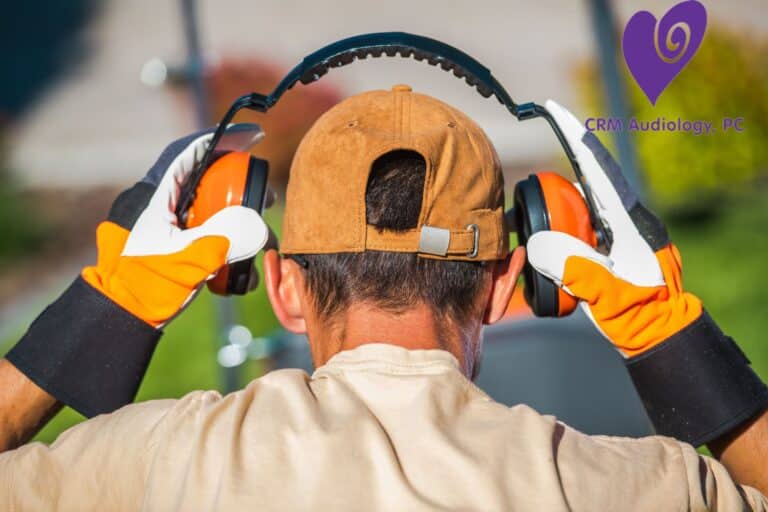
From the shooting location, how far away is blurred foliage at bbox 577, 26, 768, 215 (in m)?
5.93

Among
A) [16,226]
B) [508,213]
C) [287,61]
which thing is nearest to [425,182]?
[508,213]

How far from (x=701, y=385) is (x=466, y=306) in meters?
0.43

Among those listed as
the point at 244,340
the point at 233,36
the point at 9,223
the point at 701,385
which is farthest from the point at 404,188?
the point at 233,36

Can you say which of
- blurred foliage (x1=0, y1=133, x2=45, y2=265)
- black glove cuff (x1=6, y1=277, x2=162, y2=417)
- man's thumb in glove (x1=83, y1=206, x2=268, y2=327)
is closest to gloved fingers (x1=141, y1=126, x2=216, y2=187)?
man's thumb in glove (x1=83, y1=206, x2=268, y2=327)

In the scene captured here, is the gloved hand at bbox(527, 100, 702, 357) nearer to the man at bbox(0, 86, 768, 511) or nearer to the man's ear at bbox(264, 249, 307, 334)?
the man at bbox(0, 86, 768, 511)

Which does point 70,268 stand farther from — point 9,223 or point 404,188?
point 404,188

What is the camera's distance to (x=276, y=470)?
1311 mm

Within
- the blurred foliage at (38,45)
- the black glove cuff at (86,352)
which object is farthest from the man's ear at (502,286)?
the blurred foliage at (38,45)

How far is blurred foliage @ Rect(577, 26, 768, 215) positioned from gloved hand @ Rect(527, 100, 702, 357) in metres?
4.27

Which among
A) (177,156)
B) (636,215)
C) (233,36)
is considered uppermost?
(233,36)

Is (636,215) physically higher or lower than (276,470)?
higher

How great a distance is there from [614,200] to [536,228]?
0.19 m

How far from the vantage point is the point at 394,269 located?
1.51 meters

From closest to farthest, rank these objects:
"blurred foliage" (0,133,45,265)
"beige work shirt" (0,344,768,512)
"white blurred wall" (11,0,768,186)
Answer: "beige work shirt" (0,344,768,512)
"blurred foliage" (0,133,45,265)
"white blurred wall" (11,0,768,186)
